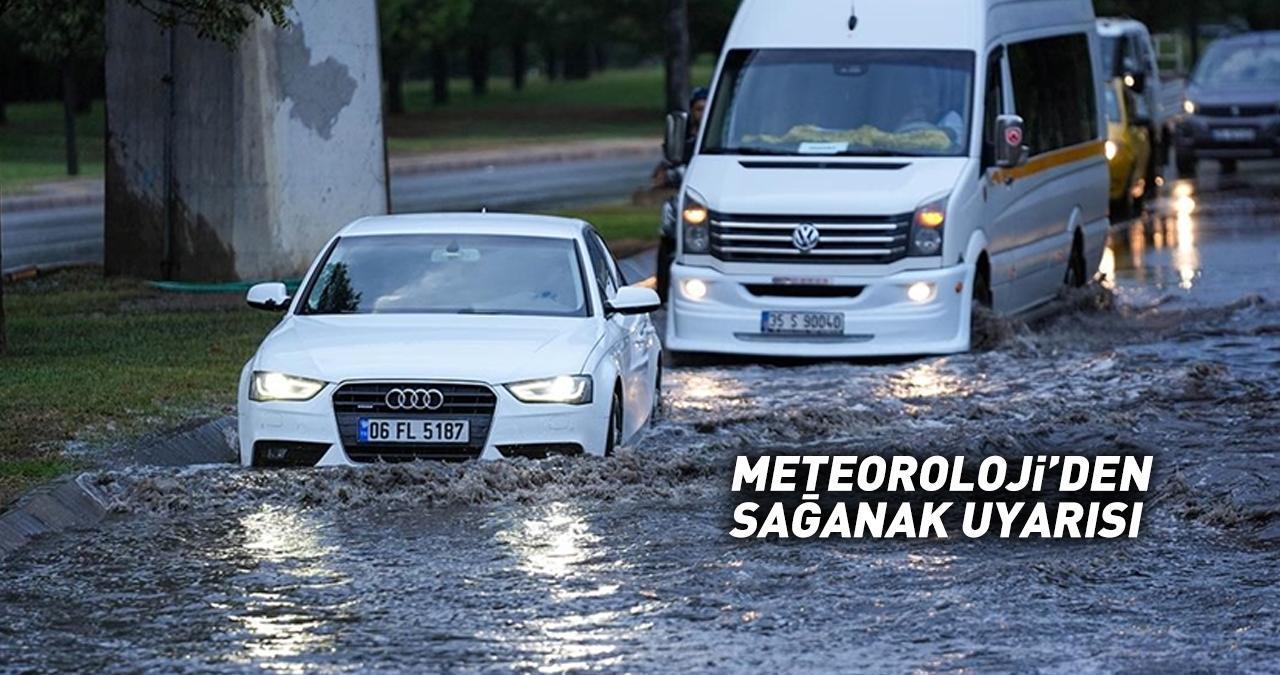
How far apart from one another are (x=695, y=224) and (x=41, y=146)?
37.3m

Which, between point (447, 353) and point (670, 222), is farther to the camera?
point (670, 222)

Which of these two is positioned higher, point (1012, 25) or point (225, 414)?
point (1012, 25)

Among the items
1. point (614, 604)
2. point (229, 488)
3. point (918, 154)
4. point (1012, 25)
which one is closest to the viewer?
point (614, 604)

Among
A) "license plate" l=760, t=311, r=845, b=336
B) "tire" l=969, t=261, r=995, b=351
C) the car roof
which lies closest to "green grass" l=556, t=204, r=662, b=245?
"tire" l=969, t=261, r=995, b=351

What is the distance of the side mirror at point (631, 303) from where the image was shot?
44.9ft

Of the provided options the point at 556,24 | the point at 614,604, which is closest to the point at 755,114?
the point at 614,604

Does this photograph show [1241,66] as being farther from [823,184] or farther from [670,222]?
[823,184]

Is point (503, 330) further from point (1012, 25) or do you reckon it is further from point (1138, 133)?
point (1138, 133)

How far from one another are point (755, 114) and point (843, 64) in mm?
721

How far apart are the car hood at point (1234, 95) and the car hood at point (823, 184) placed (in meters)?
22.3

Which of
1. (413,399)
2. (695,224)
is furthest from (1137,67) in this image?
(413,399)

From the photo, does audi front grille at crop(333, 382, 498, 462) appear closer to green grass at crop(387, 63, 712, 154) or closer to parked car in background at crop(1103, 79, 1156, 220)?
parked car in background at crop(1103, 79, 1156, 220)

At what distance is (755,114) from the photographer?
19.8 meters

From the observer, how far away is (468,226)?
46.6 ft
